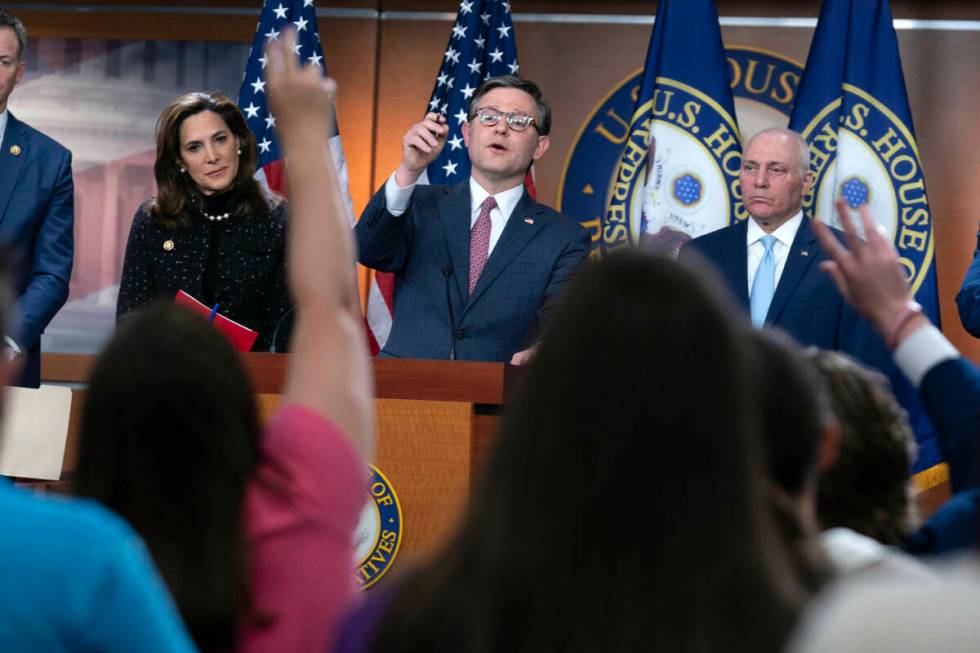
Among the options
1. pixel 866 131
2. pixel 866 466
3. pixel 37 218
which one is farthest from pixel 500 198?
pixel 866 466

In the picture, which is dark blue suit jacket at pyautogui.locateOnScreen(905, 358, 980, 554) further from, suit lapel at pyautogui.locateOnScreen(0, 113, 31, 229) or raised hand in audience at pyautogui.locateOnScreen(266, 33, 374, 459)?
suit lapel at pyautogui.locateOnScreen(0, 113, 31, 229)

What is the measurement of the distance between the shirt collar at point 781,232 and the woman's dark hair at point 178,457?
→ 355cm

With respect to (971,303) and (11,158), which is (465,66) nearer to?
(11,158)

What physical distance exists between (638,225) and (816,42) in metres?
1.02

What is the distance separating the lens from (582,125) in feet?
20.4

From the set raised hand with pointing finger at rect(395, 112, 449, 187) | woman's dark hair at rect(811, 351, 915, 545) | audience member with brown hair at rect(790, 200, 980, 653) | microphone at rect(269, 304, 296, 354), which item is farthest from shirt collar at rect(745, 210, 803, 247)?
woman's dark hair at rect(811, 351, 915, 545)

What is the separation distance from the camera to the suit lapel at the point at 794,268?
177 inches

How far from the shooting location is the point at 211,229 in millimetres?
4355

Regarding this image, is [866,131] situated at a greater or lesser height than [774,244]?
greater

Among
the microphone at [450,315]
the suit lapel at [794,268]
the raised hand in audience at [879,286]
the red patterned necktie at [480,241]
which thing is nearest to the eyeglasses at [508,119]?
the red patterned necktie at [480,241]

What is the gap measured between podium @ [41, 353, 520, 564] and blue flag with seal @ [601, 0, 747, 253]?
88.7 inches

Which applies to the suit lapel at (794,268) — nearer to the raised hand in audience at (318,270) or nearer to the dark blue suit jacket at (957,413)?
the dark blue suit jacket at (957,413)

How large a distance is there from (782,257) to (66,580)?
3.91m

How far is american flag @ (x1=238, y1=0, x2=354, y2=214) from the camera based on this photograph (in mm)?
5602
